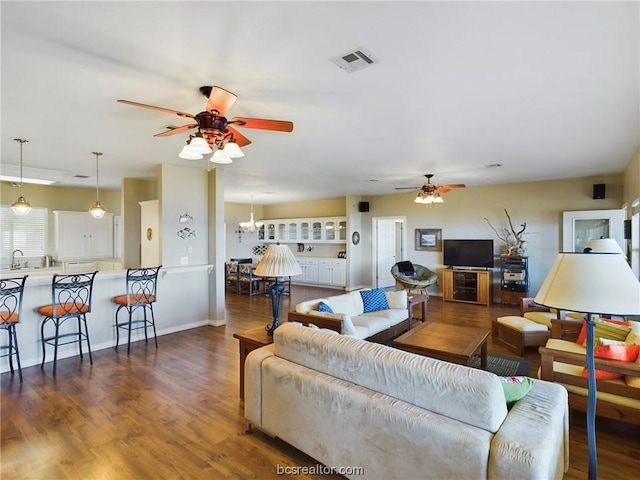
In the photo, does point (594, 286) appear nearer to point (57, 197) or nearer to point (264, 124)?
point (264, 124)

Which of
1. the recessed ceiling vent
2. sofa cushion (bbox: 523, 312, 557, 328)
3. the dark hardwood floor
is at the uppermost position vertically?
the recessed ceiling vent

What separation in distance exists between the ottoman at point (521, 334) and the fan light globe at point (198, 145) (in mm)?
4166

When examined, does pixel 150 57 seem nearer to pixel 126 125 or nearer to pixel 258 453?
pixel 126 125

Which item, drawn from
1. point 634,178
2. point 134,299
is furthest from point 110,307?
point 634,178

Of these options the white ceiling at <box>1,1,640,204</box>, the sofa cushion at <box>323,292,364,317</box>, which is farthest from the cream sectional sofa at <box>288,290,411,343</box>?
the white ceiling at <box>1,1,640,204</box>

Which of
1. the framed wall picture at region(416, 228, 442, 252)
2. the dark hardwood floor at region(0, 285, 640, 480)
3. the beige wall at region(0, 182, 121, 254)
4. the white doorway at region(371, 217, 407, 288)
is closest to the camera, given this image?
the dark hardwood floor at region(0, 285, 640, 480)

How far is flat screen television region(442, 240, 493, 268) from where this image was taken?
25.0 feet

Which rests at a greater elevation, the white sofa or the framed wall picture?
the framed wall picture

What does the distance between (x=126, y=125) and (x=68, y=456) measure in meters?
2.87

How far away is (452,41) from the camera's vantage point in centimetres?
199

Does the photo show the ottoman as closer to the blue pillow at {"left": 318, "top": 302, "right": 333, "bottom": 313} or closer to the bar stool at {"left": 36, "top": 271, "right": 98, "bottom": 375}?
the blue pillow at {"left": 318, "top": 302, "right": 333, "bottom": 313}

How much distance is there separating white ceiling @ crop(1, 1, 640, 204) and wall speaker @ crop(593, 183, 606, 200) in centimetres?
208

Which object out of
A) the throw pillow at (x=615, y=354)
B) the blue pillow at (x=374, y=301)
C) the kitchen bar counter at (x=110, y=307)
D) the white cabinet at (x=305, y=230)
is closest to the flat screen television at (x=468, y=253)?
the white cabinet at (x=305, y=230)

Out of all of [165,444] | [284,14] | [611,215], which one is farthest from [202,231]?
[611,215]
